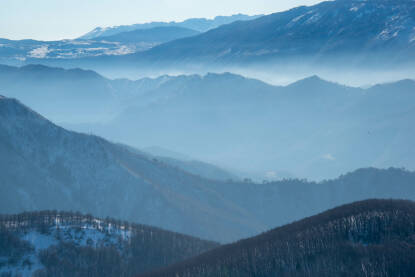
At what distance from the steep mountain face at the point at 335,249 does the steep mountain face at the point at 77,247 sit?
916 inches

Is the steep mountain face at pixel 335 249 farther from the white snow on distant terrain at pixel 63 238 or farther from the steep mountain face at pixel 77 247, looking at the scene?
the white snow on distant terrain at pixel 63 238

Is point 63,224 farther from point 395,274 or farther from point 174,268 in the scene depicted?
point 395,274

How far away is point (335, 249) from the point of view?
321ft

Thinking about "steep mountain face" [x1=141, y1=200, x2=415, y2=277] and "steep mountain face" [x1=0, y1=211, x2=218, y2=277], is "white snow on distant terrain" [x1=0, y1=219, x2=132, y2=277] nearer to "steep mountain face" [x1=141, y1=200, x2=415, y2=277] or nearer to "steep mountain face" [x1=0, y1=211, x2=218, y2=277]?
"steep mountain face" [x1=0, y1=211, x2=218, y2=277]

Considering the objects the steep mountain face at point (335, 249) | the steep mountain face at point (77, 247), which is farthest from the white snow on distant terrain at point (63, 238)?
the steep mountain face at point (335, 249)

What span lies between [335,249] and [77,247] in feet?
220

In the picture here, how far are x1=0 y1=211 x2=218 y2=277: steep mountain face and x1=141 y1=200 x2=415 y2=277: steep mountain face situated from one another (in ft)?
76.3

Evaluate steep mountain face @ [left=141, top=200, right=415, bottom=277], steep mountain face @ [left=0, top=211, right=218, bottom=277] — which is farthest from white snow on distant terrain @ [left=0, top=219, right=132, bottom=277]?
steep mountain face @ [left=141, top=200, right=415, bottom=277]

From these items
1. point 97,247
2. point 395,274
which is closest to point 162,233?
point 97,247

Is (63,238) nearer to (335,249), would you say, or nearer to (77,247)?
(77,247)

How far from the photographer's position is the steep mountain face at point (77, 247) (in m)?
136

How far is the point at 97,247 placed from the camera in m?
145

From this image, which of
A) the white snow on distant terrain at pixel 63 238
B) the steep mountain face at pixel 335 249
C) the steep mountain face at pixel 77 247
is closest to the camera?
the steep mountain face at pixel 335 249

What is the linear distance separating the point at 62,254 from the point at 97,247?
328 inches
